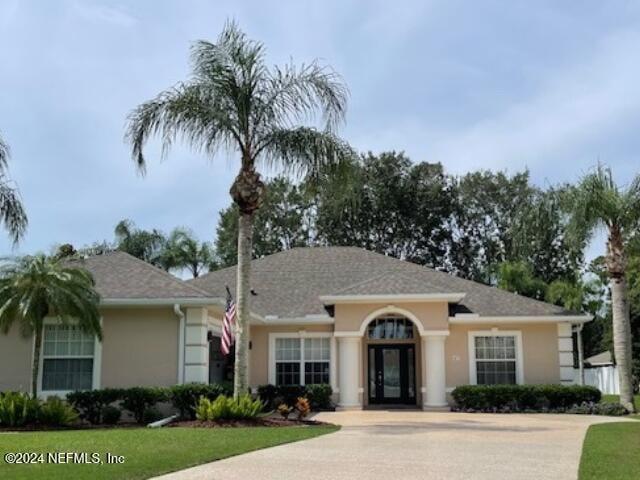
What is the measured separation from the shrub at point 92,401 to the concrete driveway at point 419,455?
18.4 feet

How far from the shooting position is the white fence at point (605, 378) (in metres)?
37.9

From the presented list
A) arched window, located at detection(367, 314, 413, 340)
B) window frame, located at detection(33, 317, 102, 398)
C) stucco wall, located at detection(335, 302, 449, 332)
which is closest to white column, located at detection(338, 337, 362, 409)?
stucco wall, located at detection(335, 302, 449, 332)

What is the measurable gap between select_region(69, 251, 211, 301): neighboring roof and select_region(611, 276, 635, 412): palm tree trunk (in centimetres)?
1195

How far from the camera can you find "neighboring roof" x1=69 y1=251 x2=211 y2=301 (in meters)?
17.7

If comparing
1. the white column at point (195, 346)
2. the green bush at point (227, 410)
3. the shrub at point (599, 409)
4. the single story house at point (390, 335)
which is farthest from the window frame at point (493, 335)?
the green bush at point (227, 410)

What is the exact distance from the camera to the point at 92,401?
16.6 metres

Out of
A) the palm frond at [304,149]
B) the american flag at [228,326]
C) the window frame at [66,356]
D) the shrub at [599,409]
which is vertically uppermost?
the palm frond at [304,149]

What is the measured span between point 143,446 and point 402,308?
489 inches

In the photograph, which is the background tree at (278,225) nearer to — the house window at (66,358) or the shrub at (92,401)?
the house window at (66,358)

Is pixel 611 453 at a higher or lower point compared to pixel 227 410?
lower

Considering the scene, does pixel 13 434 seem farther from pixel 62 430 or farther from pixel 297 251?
pixel 297 251

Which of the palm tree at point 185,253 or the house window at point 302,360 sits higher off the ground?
the palm tree at point 185,253

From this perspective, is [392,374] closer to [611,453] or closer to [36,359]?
[36,359]

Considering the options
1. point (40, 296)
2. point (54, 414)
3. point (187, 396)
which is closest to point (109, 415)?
point (54, 414)
